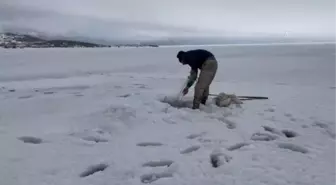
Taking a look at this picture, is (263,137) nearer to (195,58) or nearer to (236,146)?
(236,146)

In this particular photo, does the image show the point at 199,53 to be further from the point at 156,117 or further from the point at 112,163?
the point at 112,163

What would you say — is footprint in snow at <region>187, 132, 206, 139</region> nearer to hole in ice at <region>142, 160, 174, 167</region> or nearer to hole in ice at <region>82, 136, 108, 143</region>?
hole in ice at <region>142, 160, 174, 167</region>

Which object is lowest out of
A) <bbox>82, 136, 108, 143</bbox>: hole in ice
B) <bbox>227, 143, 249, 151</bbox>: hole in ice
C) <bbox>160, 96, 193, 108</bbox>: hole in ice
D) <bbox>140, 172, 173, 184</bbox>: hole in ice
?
<bbox>140, 172, 173, 184</bbox>: hole in ice

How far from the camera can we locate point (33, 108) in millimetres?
7945

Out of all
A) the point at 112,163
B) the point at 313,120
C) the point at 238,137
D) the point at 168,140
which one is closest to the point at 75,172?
the point at 112,163

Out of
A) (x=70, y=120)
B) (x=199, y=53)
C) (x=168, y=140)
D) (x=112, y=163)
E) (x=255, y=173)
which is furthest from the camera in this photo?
(x=199, y=53)

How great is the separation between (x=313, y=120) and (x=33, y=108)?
634 cm

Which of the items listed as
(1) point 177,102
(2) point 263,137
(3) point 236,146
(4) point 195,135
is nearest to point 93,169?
(4) point 195,135

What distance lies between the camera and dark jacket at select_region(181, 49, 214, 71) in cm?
733

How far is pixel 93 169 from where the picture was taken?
14.3 ft

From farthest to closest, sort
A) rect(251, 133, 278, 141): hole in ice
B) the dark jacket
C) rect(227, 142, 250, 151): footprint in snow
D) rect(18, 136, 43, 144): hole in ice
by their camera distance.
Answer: the dark jacket
rect(251, 133, 278, 141): hole in ice
rect(18, 136, 43, 144): hole in ice
rect(227, 142, 250, 151): footprint in snow

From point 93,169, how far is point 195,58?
153 inches

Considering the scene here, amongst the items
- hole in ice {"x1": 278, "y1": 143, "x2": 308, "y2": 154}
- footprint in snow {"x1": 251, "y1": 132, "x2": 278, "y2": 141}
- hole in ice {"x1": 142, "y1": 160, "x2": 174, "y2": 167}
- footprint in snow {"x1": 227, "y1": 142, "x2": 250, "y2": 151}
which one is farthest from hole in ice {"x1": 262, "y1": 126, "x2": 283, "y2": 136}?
hole in ice {"x1": 142, "y1": 160, "x2": 174, "y2": 167}

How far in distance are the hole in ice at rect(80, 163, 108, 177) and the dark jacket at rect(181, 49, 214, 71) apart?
11.7 feet
